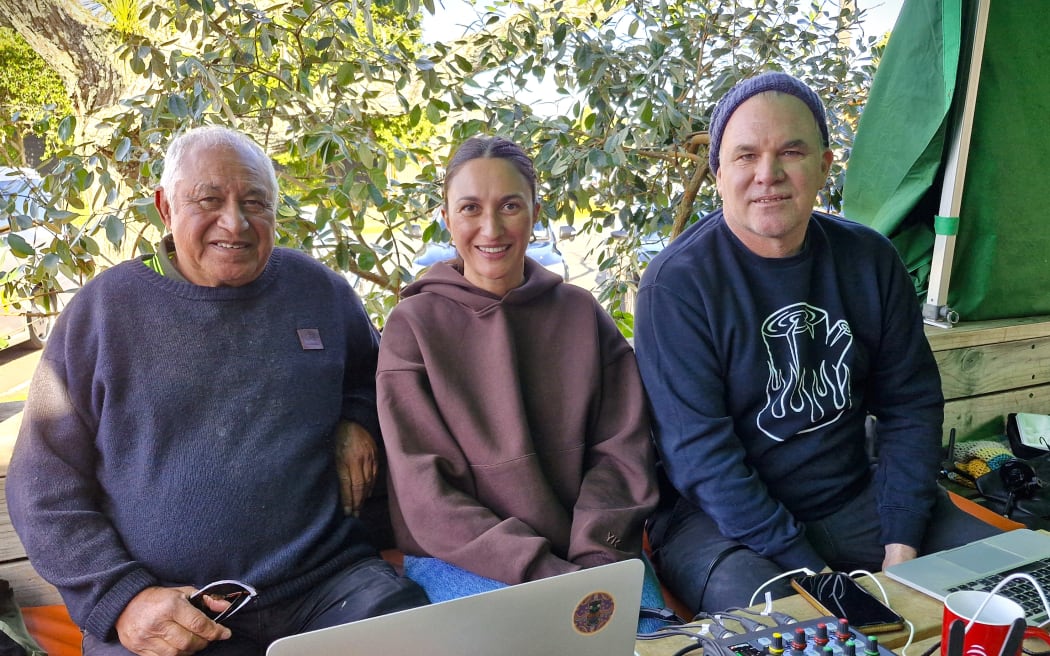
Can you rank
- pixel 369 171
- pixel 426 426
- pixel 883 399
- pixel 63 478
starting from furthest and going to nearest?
1. pixel 369 171
2. pixel 883 399
3. pixel 426 426
4. pixel 63 478

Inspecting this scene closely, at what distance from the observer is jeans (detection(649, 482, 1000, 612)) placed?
1649 millimetres

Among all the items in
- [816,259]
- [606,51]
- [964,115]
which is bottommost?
[816,259]

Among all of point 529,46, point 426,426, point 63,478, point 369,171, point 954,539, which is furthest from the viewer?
point 529,46

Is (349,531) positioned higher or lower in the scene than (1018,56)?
lower

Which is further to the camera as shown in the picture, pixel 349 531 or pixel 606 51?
pixel 606 51

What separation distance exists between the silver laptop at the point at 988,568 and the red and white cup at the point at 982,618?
25 centimetres

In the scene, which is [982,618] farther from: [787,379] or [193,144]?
[193,144]

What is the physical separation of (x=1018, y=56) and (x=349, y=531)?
2.57 meters

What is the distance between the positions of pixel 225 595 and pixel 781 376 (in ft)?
4.27

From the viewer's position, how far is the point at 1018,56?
100 inches

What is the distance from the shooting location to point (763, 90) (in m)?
1.73

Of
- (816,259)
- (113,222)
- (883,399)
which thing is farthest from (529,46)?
(883,399)

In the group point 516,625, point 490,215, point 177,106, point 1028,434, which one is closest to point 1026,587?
point 516,625

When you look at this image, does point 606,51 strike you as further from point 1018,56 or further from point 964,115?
point 1018,56
